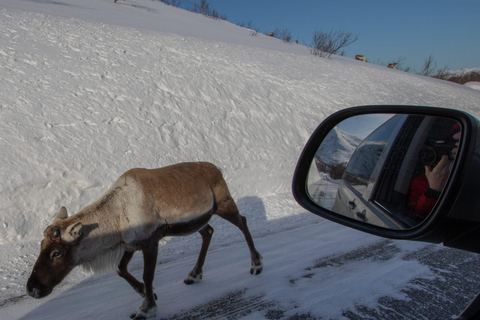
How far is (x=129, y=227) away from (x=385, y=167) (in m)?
2.03

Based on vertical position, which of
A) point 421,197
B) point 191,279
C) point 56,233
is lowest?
point 191,279

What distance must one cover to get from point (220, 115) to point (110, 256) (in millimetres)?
5431

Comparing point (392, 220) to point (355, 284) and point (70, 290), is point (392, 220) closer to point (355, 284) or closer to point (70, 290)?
point (355, 284)

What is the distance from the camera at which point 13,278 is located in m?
3.06

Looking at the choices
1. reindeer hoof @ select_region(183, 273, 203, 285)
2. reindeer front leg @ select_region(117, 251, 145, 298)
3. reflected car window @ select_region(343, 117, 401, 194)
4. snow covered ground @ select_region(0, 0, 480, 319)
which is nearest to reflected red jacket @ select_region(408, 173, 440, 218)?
reflected car window @ select_region(343, 117, 401, 194)

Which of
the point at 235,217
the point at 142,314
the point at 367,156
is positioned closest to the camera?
the point at 367,156

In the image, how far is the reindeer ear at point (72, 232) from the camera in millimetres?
2348

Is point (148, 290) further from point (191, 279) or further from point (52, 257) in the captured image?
point (52, 257)

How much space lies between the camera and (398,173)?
6.17 ft

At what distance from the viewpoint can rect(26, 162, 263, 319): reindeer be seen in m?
2.39

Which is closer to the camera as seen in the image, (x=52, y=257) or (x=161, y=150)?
(x=52, y=257)

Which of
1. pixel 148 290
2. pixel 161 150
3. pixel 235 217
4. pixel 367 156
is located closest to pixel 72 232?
pixel 148 290

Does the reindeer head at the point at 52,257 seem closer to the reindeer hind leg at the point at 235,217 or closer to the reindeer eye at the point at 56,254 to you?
the reindeer eye at the point at 56,254

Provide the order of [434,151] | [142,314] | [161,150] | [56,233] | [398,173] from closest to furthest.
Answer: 1. [434,151]
2. [398,173]
3. [56,233]
4. [142,314]
5. [161,150]
